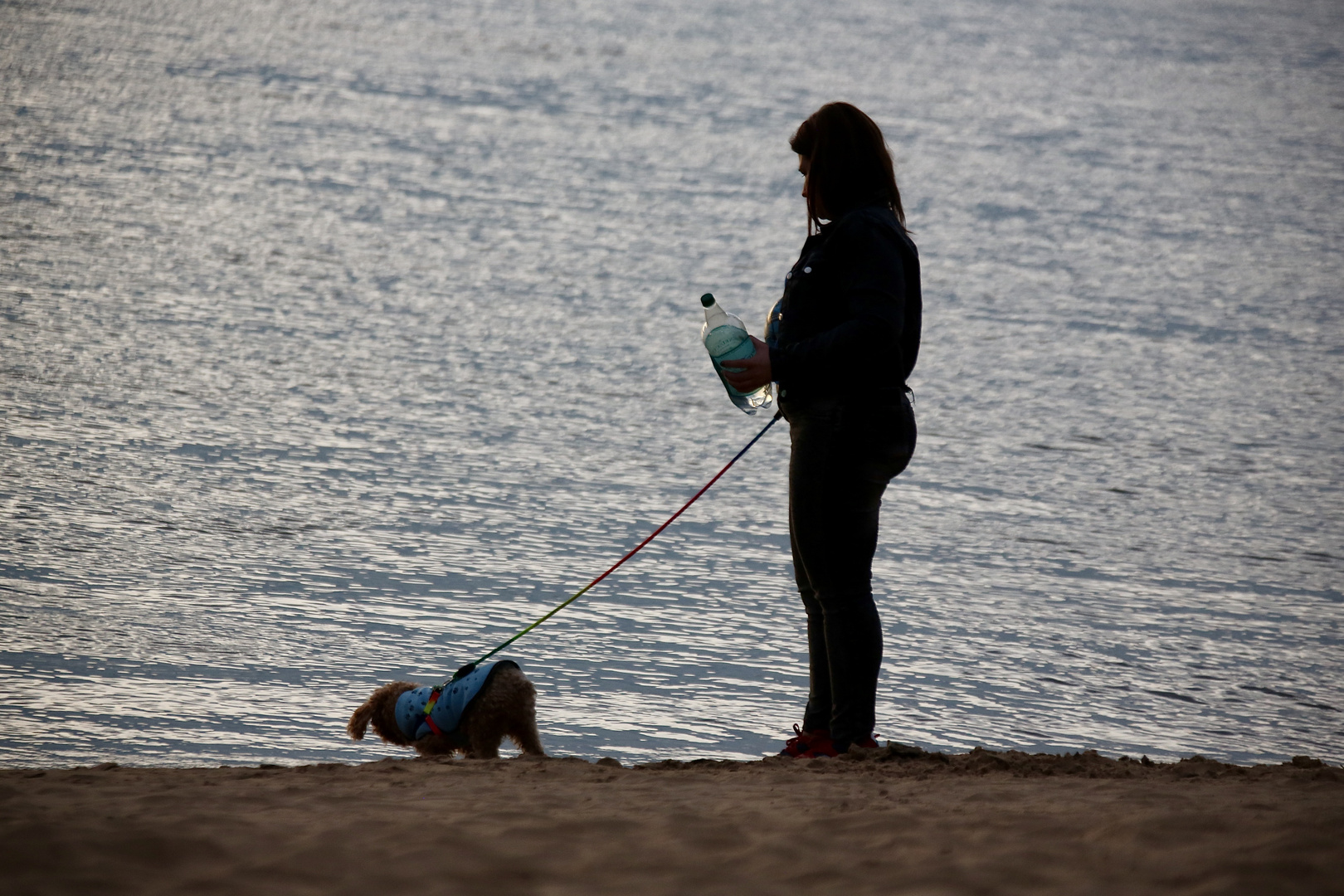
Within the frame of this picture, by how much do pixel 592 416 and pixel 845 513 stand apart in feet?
15.9


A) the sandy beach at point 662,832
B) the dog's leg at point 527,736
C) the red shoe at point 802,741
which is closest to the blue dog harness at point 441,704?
the dog's leg at point 527,736

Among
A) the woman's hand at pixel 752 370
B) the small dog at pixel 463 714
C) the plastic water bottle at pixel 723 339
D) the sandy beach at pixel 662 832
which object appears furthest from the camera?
the small dog at pixel 463 714

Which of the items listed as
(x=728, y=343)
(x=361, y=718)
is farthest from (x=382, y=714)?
(x=728, y=343)

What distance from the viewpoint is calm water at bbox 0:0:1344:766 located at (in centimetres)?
556

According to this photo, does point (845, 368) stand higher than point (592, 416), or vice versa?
point (592, 416)

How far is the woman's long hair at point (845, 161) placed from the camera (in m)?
4.19

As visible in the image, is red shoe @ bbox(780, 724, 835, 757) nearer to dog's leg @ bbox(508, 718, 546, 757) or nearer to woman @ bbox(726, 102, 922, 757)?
woman @ bbox(726, 102, 922, 757)

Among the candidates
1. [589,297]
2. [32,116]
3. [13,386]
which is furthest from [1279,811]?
[32,116]

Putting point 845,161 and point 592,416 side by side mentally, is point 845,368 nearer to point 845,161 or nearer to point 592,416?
point 845,161

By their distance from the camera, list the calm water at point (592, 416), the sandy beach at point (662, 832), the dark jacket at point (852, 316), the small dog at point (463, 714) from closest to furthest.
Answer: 1. the sandy beach at point (662, 832)
2. the dark jacket at point (852, 316)
3. the small dog at point (463, 714)
4. the calm water at point (592, 416)

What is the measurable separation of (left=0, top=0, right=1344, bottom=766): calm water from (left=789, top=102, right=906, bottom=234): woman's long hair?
1991 millimetres

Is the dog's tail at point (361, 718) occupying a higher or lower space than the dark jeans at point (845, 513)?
lower

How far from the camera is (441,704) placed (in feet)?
15.1

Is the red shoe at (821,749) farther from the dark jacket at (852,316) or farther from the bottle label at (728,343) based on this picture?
the bottle label at (728,343)
